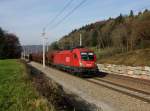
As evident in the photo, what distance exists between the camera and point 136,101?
15.9m

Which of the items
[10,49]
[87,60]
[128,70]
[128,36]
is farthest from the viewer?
[10,49]

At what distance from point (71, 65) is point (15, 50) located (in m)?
85.6

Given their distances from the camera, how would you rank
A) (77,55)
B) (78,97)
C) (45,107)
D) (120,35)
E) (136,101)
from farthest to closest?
1. (120,35)
2. (77,55)
3. (78,97)
4. (136,101)
5. (45,107)

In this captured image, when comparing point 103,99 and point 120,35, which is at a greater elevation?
point 120,35

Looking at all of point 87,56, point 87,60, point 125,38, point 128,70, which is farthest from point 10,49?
point 128,70

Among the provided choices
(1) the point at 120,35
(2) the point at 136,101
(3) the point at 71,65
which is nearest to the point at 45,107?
(2) the point at 136,101

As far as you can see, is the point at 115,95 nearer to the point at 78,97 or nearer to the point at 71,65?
the point at 78,97

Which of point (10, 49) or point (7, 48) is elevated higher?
point (7, 48)

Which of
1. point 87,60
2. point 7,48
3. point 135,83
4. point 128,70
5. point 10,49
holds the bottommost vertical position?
point 135,83

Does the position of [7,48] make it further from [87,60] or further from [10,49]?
[87,60]

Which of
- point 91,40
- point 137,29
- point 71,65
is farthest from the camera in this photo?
point 91,40

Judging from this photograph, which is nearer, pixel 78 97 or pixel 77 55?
pixel 78 97

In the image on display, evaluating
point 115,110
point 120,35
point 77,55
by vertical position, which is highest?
point 120,35

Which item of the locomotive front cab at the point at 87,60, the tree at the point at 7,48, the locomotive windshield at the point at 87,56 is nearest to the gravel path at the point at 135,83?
the locomotive front cab at the point at 87,60
